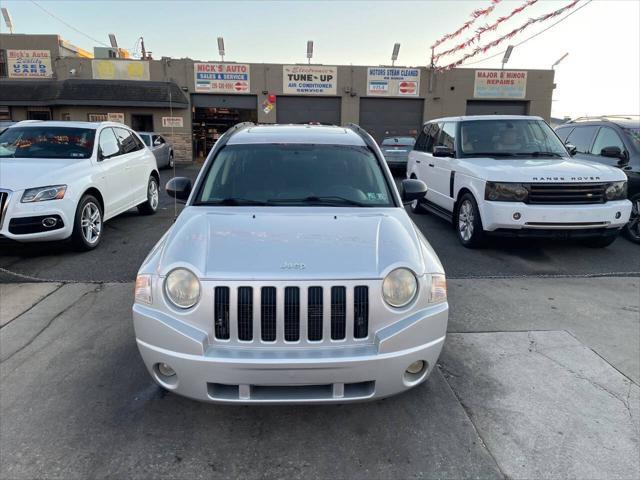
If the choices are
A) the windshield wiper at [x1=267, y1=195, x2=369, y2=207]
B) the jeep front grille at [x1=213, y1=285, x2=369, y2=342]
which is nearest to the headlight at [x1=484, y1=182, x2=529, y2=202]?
the windshield wiper at [x1=267, y1=195, x2=369, y2=207]

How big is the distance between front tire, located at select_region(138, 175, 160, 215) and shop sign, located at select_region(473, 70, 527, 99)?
63.9 feet

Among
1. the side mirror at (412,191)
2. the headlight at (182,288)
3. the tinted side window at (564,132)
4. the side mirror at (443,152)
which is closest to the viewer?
the headlight at (182,288)

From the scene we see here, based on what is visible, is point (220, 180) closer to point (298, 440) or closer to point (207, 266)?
point (207, 266)

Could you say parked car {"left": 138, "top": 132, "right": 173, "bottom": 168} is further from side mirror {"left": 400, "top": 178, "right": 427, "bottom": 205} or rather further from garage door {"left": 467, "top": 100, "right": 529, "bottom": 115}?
garage door {"left": 467, "top": 100, "right": 529, "bottom": 115}

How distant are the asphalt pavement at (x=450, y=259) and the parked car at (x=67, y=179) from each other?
39 cm

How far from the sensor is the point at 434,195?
27.7ft

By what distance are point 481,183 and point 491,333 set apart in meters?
2.77

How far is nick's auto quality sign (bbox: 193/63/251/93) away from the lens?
23.2 m

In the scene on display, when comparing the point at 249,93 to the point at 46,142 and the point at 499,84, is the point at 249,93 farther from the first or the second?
the point at 46,142

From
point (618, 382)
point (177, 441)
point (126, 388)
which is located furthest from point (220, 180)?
point (618, 382)

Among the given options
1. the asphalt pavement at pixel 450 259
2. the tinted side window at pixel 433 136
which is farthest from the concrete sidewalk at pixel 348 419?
the tinted side window at pixel 433 136

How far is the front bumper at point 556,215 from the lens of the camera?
19.8 feet

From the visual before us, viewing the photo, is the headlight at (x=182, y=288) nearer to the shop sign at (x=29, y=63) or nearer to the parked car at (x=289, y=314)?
the parked car at (x=289, y=314)

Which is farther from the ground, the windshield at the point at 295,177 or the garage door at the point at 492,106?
the garage door at the point at 492,106
